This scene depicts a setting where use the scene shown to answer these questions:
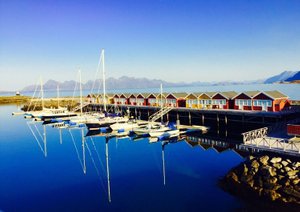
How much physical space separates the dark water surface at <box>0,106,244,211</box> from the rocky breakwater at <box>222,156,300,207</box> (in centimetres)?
143

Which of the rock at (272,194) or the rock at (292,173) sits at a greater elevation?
the rock at (292,173)

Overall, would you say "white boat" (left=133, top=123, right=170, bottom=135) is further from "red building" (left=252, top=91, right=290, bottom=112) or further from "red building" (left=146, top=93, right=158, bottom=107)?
"red building" (left=146, top=93, right=158, bottom=107)

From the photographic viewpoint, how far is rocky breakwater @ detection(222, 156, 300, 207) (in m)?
19.9

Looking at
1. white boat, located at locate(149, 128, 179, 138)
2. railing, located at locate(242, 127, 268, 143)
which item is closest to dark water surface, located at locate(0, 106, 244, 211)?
white boat, located at locate(149, 128, 179, 138)

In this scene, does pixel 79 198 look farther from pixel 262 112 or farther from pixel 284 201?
pixel 262 112

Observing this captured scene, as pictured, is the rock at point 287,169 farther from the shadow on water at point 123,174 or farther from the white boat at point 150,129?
the white boat at point 150,129

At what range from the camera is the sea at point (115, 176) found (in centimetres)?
2119

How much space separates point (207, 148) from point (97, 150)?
1435cm

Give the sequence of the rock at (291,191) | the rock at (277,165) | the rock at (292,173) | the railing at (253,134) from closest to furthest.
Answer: the rock at (291,191)
the rock at (292,173)
the rock at (277,165)
the railing at (253,134)

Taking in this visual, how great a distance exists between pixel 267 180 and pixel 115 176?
531 inches

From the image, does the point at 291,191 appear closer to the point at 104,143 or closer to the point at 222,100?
the point at 104,143

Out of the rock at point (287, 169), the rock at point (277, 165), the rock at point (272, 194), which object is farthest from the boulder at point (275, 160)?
the rock at point (272, 194)

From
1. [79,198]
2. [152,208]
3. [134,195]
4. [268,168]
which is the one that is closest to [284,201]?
[268,168]

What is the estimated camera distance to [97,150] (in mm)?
38281
